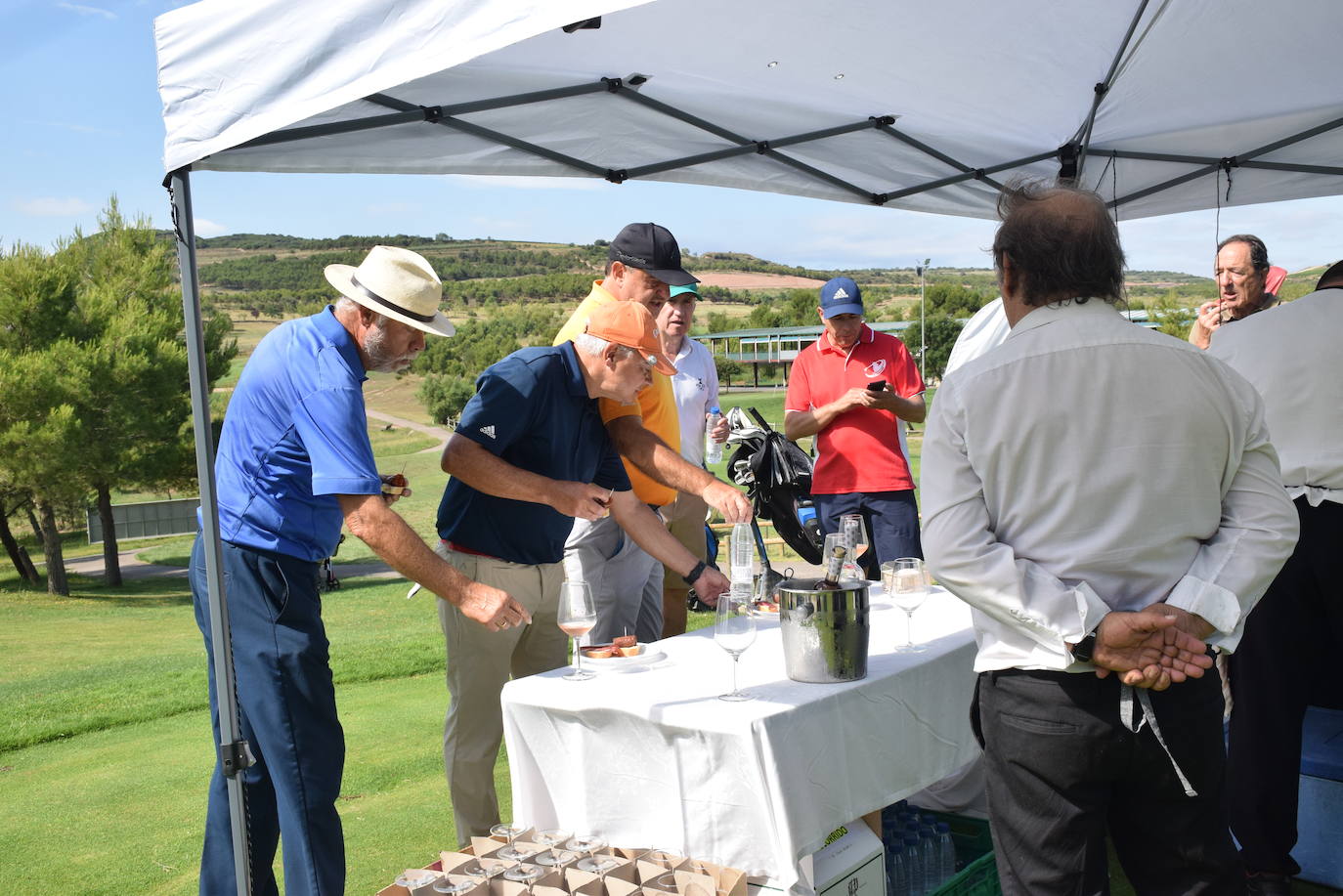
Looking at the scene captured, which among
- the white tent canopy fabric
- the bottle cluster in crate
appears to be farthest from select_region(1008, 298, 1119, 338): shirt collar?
the bottle cluster in crate

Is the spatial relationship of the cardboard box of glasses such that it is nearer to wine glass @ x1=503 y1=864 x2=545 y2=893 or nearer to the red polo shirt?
wine glass @ x1=503 y1=864 x2=545 y2=893

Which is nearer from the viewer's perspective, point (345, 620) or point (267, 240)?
point (345, 620)

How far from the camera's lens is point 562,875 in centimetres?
210

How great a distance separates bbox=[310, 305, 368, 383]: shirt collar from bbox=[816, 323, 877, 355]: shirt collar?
298 centimetres

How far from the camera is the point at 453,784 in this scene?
9.26 feet

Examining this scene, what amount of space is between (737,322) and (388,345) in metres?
74.7

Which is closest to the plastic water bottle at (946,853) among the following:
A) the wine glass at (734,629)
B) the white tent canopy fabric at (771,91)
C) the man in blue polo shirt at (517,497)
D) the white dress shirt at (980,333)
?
the man in blue polo shirt at (517,497)

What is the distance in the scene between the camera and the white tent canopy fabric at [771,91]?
2016 millimetres

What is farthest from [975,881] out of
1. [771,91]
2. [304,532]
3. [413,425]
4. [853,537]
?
[413,425]

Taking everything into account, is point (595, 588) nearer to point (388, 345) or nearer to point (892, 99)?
point (388, 345)

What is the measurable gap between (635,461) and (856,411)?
6.33 ft

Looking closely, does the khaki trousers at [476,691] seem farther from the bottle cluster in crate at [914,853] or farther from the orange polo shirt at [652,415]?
the bottle cluster in crate at [914,853]

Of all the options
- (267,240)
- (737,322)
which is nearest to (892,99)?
(737,322)

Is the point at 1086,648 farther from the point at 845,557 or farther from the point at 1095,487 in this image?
the point at 845,557
